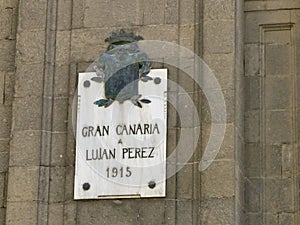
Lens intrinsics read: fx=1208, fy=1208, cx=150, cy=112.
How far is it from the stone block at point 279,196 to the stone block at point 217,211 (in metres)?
0.69

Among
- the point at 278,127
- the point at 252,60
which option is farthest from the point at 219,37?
the point at 278,127

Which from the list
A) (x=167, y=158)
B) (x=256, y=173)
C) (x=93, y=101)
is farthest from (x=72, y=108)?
(x=256, y=173)

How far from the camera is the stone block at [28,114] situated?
11.2 metres

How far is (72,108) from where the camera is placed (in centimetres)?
1117

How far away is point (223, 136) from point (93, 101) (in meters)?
1.28

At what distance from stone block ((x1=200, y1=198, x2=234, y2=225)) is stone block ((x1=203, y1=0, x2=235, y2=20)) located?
173 centimetres

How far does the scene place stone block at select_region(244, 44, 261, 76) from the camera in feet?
37.8

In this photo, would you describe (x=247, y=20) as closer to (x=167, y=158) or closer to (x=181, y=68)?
Answer: (x=181, y=68)

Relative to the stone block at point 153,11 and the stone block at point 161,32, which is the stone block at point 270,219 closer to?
the stone block at point 161,32

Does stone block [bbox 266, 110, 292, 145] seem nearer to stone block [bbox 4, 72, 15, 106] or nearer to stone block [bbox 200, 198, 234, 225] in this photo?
stone block [bbox 200, 198, 234, 225]

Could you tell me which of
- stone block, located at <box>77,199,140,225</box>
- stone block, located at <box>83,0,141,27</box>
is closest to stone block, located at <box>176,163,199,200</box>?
stone block, located at <box>77,199,140,225</box>

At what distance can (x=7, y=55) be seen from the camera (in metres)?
11.7

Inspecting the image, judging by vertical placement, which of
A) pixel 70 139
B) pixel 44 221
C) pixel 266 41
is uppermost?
pixel 266 41

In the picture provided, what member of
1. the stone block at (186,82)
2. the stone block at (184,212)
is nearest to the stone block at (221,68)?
the stone block at (186,82)
